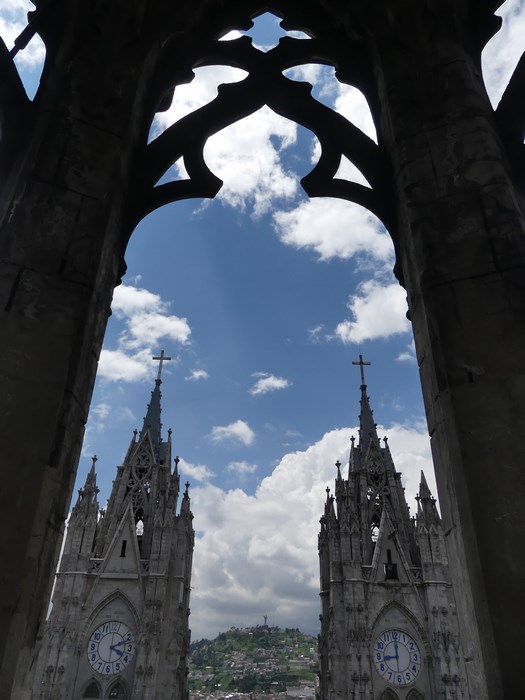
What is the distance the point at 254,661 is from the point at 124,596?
93.2 meters

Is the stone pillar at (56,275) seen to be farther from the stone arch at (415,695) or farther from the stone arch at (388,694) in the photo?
the stone arch at (415,695)

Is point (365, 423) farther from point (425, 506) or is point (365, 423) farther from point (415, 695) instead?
point (415, 695)

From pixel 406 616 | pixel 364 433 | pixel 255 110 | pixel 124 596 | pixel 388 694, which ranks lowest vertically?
pixel 388 694

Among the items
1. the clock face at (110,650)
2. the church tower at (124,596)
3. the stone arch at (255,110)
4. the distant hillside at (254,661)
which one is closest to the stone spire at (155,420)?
the church tower at (124,596)

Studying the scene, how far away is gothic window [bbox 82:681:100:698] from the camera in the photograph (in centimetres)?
3278

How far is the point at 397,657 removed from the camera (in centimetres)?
3344

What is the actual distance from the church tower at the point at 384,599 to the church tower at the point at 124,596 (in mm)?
9300

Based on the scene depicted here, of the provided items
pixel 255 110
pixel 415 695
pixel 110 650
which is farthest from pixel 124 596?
pixel 255 110

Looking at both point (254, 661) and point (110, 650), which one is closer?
point (110, 650)

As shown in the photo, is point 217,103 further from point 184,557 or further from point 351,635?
point 184,557

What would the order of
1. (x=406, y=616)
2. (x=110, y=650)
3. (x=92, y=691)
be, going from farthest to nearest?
(x=406, y=616), (x=110, y=650), (x=92, y=691)

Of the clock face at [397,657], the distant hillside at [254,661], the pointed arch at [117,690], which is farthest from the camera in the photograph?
the distant hillside at [254,661]

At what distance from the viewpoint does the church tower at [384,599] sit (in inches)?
1278

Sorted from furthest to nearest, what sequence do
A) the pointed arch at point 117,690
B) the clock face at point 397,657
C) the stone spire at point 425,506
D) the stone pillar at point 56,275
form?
the stone spire at point 425,506, the clock face at point 397,657, the pointed arch at point 117,690, the stone pillar at point 56,275
